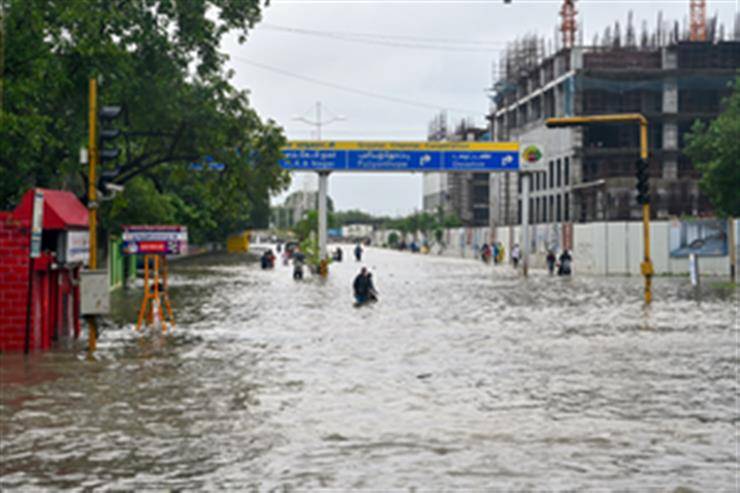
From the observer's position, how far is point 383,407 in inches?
490

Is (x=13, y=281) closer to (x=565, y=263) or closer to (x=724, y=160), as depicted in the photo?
(x=724, y=160)

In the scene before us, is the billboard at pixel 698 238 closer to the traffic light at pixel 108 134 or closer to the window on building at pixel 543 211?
the traffic light at pixel 108 134

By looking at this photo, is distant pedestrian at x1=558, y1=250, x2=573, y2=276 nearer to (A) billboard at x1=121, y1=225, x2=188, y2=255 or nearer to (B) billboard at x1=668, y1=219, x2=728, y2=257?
(B) billboard at x1=668, y1=219, x2=728, y2=257

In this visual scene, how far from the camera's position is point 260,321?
25.3 metres

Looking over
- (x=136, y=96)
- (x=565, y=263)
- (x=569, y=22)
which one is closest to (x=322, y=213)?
(x=565, y=263)

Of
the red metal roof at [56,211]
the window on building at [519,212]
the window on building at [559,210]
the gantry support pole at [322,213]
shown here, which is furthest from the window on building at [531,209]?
the red metal roof at [56,211]

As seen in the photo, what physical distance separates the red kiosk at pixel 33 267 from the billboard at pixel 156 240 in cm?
240

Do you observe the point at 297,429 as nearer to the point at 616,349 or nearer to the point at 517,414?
the point at 517,414

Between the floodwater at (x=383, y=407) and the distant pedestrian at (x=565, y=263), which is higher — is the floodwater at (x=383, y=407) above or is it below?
below

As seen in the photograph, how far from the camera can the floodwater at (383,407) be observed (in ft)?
29.2

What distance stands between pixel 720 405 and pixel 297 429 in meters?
5.37

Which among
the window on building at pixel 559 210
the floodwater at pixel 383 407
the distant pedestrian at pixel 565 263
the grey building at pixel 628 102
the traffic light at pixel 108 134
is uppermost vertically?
the grey building at pixel 628 102

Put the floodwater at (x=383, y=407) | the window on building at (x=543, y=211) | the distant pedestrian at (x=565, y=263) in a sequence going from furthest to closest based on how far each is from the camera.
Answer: the window on building at (x=543, y=211) < the distant pedestrian at (x=565, y=263) < the floodwater at (x=383, y=407)

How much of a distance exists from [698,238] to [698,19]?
50.0 meters
